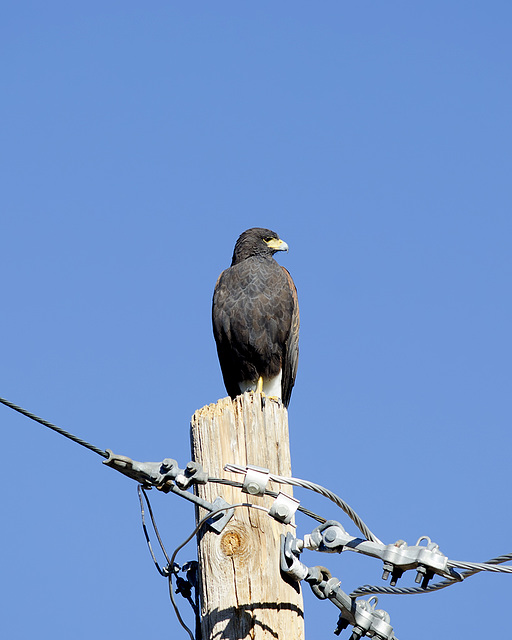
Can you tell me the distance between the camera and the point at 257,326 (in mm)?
8516

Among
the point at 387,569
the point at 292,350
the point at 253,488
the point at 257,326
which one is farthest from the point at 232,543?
the point at 292,350

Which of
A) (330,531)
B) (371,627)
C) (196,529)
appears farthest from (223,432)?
(371,627)

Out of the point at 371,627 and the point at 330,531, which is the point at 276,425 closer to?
the point at 330,531

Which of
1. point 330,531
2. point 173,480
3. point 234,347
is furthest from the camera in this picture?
point 234,347

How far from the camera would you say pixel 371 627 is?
4191 mm

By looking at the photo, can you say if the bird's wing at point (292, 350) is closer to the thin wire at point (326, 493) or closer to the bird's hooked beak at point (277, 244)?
the bird's hooked beak at point (277, 244)

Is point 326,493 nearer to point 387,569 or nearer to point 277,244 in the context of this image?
point 387,569

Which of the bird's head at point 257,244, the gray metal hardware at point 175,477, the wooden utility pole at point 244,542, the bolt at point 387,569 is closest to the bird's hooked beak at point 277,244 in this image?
the bird's head at point 257,244

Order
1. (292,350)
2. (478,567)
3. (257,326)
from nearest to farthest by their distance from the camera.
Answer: (478,567)
(257,326)
(292,350)

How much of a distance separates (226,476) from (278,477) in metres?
0.29

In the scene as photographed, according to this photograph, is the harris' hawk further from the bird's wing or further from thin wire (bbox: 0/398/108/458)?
thin wire (bbox: 0/398/108/458)

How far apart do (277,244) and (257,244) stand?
22cm

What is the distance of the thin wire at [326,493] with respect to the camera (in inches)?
159

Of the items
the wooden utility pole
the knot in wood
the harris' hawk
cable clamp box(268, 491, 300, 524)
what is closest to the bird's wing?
the harris' hawk
